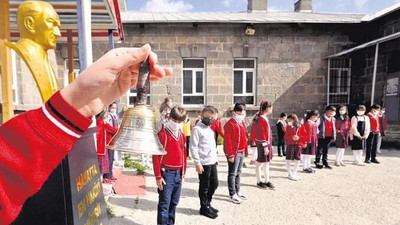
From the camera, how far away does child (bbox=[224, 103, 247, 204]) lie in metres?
4.48

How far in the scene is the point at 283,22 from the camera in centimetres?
1014

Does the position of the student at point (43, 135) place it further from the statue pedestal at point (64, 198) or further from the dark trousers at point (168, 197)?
the dark trousers at point (168, 197)

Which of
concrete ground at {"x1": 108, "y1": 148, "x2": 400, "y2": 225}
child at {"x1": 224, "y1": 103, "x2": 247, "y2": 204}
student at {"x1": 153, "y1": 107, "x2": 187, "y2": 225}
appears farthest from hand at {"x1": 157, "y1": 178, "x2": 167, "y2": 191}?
child at {"x1": 224, "y1": 103, "x2": 247, "y2": 204}

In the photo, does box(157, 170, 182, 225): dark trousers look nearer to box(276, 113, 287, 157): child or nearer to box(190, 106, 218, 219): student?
box(190, 106, 218, 219): student

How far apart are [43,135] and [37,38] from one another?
1030 mm

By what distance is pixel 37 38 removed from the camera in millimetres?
1446

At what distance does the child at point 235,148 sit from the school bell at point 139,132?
3438mm

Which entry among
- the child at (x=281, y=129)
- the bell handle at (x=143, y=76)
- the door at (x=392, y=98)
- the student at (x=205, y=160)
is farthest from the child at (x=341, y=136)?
the bell handle at (x=143, y=76)

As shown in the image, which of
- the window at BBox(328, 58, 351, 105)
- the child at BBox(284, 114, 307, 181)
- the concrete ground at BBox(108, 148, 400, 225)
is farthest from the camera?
the window at BBox(328, 58, 351, 105)

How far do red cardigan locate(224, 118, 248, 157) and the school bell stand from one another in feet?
11.2

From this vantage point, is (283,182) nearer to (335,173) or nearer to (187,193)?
(335,173)

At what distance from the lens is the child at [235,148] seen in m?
4.48

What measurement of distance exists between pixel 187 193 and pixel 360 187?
362 centimetres

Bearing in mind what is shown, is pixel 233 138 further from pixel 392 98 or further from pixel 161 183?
pixel 392 98
